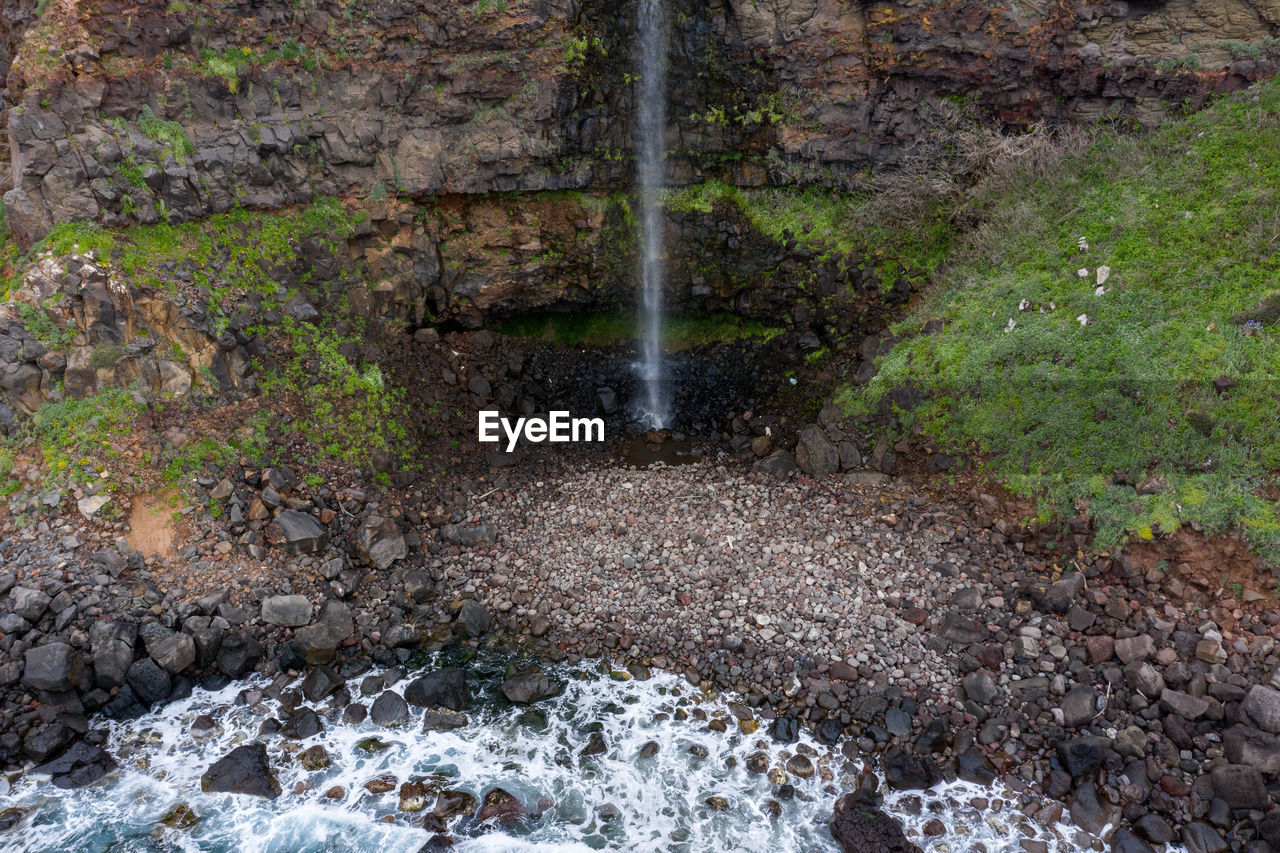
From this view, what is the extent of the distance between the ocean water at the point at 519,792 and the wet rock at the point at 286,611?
1.46m

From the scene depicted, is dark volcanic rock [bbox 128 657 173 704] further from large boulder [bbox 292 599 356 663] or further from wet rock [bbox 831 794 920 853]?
wet rock [bbox 831 794 920 853]

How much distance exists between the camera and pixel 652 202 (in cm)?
2052

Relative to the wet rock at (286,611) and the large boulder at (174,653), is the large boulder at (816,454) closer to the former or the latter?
the wet rock at (286,611)

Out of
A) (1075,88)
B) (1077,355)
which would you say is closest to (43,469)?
(1077,355)

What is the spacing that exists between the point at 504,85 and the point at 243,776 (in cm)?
1613

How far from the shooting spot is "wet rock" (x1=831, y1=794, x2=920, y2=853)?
397 inches

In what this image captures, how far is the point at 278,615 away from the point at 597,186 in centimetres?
1353

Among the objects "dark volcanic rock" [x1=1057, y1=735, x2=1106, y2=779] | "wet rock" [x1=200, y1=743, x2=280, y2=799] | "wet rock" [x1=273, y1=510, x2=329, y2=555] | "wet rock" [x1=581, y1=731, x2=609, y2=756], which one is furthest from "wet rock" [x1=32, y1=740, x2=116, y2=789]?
"dark volcanic rock" [x1=1057, y1=735, x2=1106, y2=779]

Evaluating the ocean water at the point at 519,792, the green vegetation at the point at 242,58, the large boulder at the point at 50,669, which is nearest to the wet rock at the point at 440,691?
the ocean water at the point at 519,792

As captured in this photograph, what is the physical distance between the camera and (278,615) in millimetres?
13555

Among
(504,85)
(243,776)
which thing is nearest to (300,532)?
(243,776)

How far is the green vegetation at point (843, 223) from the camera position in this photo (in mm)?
18969

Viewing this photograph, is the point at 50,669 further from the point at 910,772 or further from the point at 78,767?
the point at 910,772

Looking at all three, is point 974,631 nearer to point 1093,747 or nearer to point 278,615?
A: point 1093,747
